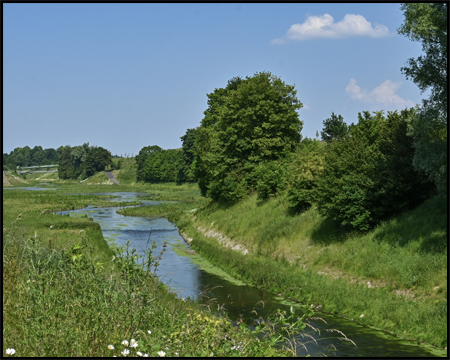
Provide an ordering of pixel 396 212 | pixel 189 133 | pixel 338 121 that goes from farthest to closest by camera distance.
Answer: pixel 189 133 < pixel 338 121 < pixel 396 212

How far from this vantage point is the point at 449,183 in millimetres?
20000

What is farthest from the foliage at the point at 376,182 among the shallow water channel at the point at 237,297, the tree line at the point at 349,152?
the shallow water channel at the point at 237,297

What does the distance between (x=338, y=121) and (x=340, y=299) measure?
143 ft

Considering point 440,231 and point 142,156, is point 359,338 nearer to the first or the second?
point 440,231

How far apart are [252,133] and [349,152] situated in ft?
64.6

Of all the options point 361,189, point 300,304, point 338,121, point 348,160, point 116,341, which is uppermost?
point 338,121

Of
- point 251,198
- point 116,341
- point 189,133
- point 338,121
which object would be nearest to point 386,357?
point 116,341

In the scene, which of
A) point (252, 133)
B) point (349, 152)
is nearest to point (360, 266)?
point (349, 152)

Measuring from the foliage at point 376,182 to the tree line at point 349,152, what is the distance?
54 mm

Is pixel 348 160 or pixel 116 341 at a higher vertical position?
pixel 348 160

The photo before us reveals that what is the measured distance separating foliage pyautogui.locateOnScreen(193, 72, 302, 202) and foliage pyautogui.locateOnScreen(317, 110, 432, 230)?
17.3 m

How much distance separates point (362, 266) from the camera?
22922 mm

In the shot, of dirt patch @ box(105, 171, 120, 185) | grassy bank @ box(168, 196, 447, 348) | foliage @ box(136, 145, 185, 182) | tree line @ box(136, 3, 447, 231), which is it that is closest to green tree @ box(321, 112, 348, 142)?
tree line @ box(136, 3, 447, 231)

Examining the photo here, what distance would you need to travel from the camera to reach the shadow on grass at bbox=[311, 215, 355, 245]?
1064 inches
